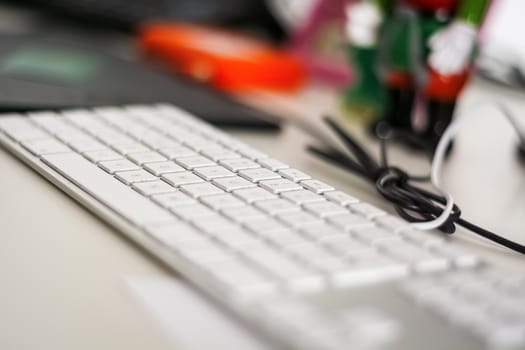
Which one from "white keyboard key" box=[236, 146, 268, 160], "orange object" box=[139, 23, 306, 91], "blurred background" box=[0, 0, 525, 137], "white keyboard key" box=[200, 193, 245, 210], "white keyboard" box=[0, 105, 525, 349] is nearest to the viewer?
"white keyboard" box=[0, 105, 525, 349]

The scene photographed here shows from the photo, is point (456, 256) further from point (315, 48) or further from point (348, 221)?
point (315, 48)

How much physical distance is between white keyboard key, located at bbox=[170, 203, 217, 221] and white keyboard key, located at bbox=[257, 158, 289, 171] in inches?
3.6

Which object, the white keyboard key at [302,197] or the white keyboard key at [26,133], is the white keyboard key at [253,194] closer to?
the white keyboard key at [302,197]

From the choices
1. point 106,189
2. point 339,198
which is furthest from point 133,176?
point 339,198

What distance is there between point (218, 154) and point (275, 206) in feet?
0.35

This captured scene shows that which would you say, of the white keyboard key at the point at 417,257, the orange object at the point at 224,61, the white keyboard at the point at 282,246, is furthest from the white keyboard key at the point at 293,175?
the orange object at the point at 224,61

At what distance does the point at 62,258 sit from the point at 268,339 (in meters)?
0.13

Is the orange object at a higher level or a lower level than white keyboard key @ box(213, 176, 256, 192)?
higher

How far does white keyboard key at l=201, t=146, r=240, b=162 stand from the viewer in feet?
1.59

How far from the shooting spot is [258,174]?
0.45 metres

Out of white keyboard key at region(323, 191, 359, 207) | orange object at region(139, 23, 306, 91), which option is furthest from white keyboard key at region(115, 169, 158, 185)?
orange object at region(139, 23, 306, 91)

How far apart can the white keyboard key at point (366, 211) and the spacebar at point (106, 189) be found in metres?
0.10

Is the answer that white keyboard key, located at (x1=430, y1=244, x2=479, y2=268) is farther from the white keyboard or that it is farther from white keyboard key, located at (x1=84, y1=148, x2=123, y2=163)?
white keyboard key, located at (x1=84, y1=148, x2=123, y2=163)

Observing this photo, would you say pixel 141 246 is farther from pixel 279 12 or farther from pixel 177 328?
pixel 279 12
